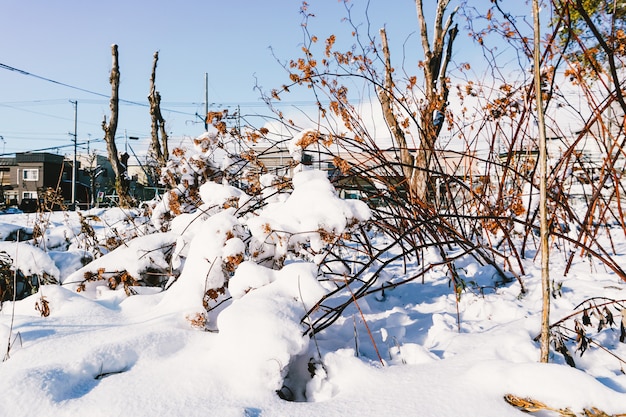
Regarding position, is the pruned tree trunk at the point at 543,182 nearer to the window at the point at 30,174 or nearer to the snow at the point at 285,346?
the snow at the point at 285,346

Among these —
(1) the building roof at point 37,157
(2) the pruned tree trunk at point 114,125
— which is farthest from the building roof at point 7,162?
(2) the pruned tree trunk at point 114,125

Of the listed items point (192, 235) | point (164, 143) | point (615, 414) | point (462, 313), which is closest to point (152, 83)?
point (164, 143)

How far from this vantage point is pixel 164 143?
9664mm

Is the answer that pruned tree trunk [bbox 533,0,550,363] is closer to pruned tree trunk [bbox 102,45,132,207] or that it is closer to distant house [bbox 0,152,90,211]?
pruned tree trunk [bbox 102,45,132,207]

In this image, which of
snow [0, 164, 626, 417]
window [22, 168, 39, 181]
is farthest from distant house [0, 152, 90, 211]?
snow [0, 164, 626, 417]

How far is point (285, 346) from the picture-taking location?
1.25 metres

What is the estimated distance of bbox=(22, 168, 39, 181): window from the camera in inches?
1544

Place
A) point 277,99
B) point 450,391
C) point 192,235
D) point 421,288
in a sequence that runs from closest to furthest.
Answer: point 450,391
point 192,235
point 421,288
point 277,99

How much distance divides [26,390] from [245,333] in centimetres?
60

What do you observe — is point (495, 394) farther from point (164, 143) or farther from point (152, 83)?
point (152, 83)

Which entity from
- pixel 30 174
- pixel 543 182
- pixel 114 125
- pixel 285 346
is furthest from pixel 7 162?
pixel 543 182

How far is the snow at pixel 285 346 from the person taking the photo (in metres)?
1.06

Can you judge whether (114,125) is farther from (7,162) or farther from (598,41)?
(7,162)

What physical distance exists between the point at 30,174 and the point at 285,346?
47472 mm
